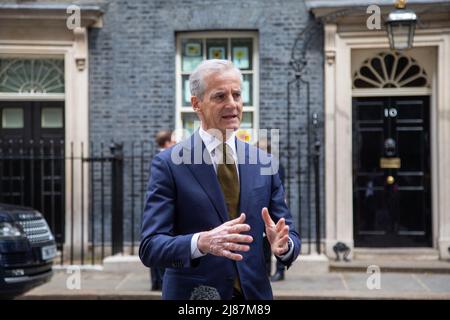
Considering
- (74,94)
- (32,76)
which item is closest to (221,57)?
(74,94)

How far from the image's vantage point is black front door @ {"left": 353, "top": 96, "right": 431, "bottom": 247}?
1141 centimetres

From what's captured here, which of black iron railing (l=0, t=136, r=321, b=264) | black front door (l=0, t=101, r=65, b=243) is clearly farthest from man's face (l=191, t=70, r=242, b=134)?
black front door (l=0, t=101, r=65, b=243)

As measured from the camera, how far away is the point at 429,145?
1139cm

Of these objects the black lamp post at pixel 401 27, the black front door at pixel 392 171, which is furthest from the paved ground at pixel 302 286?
the black lamp post at pixel 401 27

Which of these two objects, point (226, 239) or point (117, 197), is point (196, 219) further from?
point (117, 197)

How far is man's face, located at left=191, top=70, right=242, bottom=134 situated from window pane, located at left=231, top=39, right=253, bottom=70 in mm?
8720

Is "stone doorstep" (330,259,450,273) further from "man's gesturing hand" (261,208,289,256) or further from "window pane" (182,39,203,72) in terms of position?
"man's gesturing hand" (261,208,289,256)

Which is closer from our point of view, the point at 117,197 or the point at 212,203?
the point at 212,203

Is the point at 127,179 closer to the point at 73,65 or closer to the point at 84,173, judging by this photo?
the point at 84,173

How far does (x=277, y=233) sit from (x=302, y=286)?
6703 millimetres

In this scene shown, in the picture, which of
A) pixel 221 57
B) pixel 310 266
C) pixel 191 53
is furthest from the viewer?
pixel 191 53

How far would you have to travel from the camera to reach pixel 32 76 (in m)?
11.7
